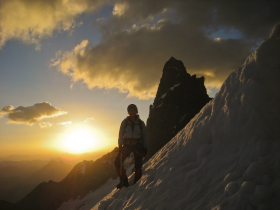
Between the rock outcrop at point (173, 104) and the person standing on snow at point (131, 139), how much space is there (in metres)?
46.2

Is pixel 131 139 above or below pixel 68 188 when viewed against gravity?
above

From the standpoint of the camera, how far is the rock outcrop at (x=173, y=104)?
5222 cm

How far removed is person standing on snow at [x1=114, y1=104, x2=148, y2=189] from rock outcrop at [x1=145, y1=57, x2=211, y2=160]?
152 ft

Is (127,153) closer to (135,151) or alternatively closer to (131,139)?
(135,151)

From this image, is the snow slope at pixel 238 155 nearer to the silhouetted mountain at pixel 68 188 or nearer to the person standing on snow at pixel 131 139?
the person standing on snow at pixel 131 139

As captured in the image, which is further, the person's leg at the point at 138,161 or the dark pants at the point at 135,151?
the dark pants at the point at 135,151

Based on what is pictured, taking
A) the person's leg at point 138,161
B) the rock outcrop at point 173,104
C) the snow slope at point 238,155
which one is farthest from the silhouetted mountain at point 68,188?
the snow slope at point 238,155

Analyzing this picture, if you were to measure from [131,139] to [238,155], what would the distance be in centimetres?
381

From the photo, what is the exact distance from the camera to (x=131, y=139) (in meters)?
5.59

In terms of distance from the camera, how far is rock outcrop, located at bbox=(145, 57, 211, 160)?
171 ft

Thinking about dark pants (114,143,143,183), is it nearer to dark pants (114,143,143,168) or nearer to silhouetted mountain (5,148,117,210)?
dark pants (114,143,143,168)

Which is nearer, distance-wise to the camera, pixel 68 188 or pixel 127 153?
pixel 127 153

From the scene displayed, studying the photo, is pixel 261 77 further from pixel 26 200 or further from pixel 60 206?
pixel 26 200

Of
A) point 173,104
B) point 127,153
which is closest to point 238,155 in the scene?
point 127,153
